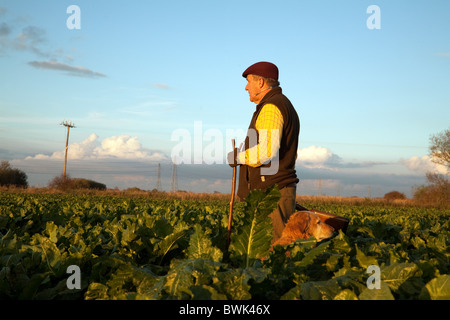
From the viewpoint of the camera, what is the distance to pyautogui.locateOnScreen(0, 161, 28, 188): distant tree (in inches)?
2464

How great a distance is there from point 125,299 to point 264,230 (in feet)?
2.68

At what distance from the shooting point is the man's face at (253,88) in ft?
14.7

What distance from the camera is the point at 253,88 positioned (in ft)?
14.8

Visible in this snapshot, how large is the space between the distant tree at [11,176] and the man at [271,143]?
66958 mm

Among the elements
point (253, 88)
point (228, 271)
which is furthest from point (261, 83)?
point (228, 271)

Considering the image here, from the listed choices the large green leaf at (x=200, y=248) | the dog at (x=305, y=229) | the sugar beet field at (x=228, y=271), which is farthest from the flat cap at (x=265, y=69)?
the large green leaf at (x=200, y=248)

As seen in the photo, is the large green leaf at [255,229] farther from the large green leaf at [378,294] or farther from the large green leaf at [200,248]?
the large green leaf at [378,294]

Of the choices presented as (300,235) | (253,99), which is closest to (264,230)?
Result: (300,235)

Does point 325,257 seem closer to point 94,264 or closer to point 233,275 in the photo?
point 233,275

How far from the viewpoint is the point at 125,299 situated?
1.47 metres

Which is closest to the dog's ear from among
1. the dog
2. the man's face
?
the dog

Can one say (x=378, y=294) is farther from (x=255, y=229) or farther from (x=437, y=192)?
(x=437, y=192)

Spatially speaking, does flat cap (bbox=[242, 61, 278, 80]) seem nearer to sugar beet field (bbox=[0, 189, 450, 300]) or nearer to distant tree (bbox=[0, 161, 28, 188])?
sugar beet field (bbox=[0, 189, 450, 300])

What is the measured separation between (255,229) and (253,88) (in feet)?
9.17
